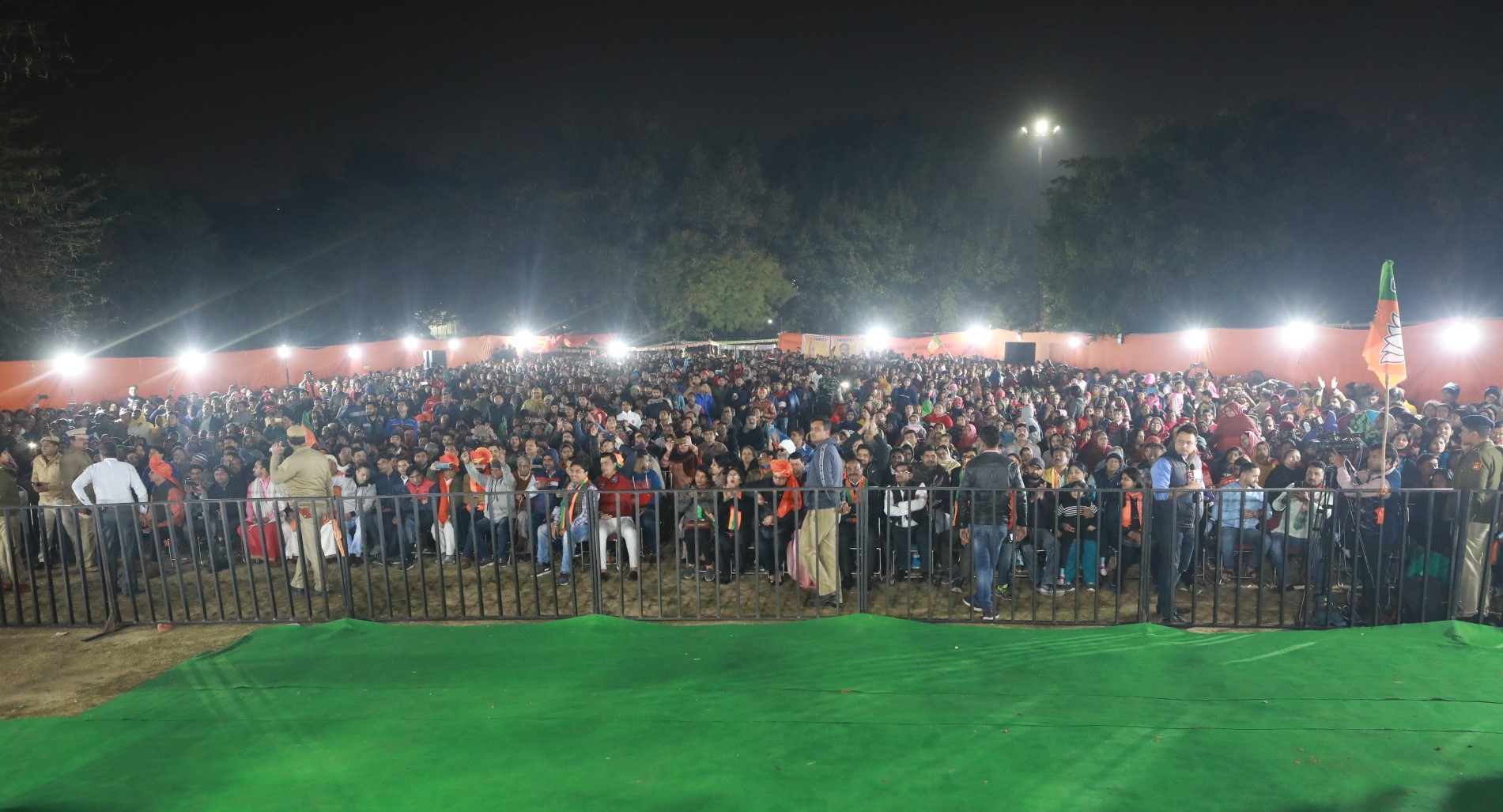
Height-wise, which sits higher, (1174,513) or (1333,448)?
(1333,448)

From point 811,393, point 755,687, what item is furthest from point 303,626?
point 811,393

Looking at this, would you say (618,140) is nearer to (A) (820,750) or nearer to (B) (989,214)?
(B) (989,214)

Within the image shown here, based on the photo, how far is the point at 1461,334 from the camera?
14766 mm

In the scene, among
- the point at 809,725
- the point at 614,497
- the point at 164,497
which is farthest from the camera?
the point at 164,497

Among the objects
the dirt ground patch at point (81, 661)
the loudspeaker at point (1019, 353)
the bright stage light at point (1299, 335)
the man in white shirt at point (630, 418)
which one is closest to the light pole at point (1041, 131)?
the loudspeaker at point (1019, 353)

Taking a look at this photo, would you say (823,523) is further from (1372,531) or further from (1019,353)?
(1019,353)

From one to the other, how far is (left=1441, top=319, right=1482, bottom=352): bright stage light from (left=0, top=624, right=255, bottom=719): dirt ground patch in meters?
17.9

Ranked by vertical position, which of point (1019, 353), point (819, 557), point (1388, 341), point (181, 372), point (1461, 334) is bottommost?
point (819, 557)

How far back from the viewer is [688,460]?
9.80m

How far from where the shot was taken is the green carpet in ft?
12.1

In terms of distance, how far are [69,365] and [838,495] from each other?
22529mm

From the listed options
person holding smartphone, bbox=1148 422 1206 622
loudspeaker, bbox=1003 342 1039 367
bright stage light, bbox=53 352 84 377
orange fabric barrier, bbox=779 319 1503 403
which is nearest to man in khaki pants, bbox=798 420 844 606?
person holding smartphone, bbox=1148 422 1206 622

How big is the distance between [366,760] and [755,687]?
197cm

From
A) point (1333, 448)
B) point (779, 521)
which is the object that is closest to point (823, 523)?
point (779, 521)
